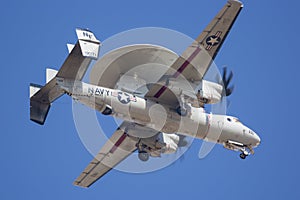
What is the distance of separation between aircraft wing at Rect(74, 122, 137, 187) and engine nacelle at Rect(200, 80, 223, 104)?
6.60m

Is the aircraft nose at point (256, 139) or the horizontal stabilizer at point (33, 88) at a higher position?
the aircraft nose at point (256, 139)

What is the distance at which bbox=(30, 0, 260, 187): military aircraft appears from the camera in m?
29.0

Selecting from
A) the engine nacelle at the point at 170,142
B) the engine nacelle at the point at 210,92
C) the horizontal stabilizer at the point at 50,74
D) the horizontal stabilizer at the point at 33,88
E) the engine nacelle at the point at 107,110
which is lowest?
the engine nacelle at the point at 170,142

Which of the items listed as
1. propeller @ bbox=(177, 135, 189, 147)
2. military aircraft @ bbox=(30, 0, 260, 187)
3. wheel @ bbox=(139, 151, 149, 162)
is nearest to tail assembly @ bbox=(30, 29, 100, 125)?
military aircraft @ bbox=(30, 0, 260, 187)

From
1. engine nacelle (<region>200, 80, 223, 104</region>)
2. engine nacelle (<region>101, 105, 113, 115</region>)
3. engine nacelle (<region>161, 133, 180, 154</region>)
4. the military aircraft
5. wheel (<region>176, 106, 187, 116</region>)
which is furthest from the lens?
engine nacelle (<region>161, 133, 180, 154</region>)

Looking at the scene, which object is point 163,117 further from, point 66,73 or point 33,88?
point 33,88

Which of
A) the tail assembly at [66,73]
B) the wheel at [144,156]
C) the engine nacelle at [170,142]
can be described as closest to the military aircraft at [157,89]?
the tail assembly at [66,73]

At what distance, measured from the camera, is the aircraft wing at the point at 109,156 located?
36562 millimetres

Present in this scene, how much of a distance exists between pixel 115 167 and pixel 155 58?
31.4 ft

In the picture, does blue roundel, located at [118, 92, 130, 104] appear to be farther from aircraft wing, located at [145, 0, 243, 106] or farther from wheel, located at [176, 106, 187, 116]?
wheel, located at [176, 106, 187, 116]

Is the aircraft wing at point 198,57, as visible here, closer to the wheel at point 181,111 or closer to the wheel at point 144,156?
the wheel at point 181,111

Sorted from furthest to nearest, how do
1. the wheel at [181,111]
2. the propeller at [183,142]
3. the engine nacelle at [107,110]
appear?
the propeller at [183,142], the wheel at [181,111], the engine nacelle at [107,110]

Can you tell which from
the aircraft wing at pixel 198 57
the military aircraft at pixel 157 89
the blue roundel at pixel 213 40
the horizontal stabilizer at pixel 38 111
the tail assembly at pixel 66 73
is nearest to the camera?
the tail assembly at pixel 66 73

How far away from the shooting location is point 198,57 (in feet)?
99.6
